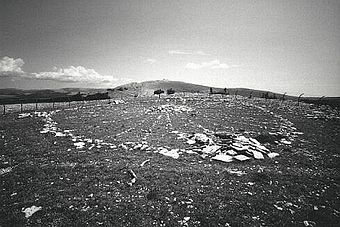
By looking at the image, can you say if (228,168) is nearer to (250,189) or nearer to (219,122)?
(250,189)

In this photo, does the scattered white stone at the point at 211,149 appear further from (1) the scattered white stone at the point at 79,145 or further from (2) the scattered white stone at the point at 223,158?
(1) the scattered white stone at the point at 79,145

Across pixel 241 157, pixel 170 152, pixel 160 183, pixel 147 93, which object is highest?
pixel 147 93

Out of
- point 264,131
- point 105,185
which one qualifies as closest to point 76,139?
point 105,185

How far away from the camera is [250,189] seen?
8.05 m

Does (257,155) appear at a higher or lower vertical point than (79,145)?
higher

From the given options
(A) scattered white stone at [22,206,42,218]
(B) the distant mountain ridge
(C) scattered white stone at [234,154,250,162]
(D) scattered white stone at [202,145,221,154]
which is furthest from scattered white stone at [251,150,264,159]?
(B) the distant mountain ridge

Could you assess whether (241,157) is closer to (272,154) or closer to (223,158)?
(223,158)

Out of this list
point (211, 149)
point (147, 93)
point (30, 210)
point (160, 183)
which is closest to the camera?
point (30, 210)

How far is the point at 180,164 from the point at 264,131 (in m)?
11.6

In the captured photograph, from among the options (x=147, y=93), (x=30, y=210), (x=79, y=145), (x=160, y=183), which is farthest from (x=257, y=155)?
(x=147, y=93)

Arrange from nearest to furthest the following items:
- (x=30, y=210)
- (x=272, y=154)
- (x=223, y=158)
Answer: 1. (x=30, y=210)
2. (x=223, y=158)
3. (x=272, y=154)

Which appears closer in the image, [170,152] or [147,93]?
[170,152]

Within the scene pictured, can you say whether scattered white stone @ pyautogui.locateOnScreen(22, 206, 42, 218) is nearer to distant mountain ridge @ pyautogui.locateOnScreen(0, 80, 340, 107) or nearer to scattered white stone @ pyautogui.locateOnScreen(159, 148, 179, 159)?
scattered white stone @ pyautogui.locateOnScreen(159, 148, 179, 159)

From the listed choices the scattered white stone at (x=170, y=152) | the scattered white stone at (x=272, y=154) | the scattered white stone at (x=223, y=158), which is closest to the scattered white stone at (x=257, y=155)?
the scattered white stone at (x=272, y=154)
